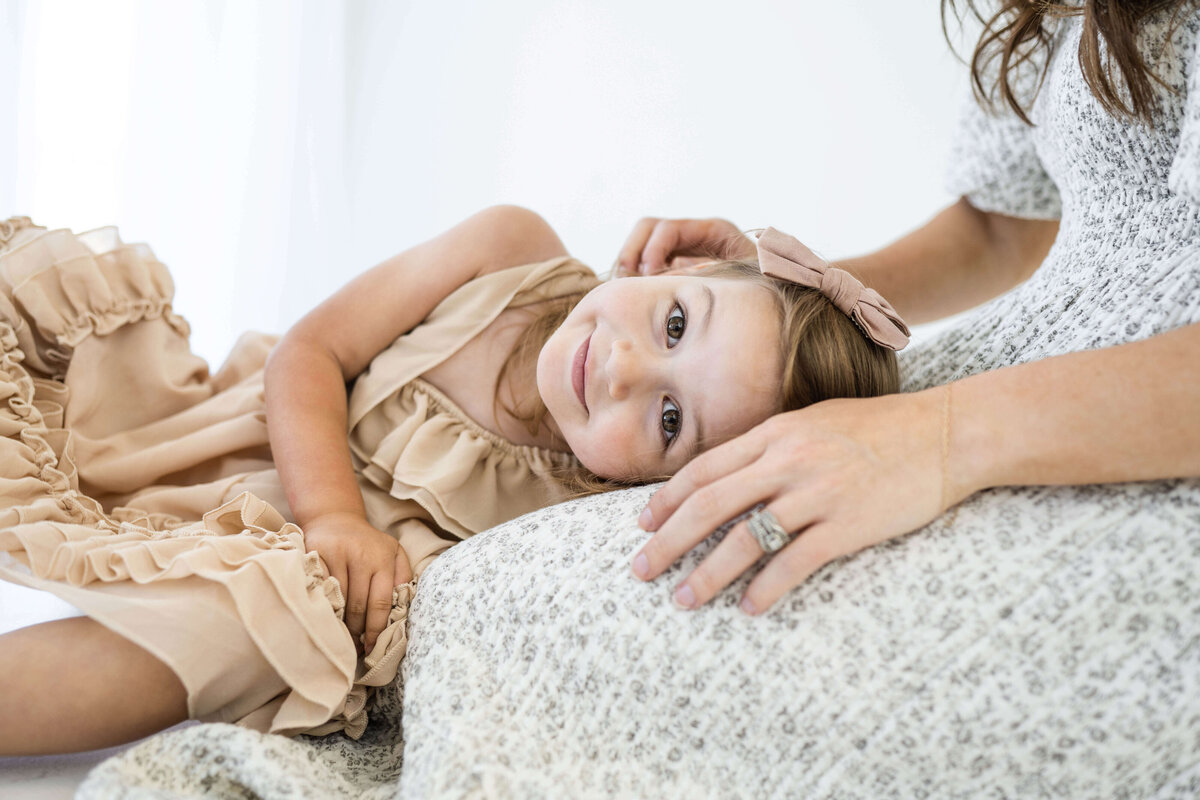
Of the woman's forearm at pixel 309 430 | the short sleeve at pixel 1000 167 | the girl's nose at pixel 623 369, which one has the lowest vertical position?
the woman's forearm at pixel 309 430

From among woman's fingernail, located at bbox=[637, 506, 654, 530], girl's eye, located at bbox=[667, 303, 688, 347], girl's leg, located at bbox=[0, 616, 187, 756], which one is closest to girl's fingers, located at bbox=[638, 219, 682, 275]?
girl's eye, located at bbox=[667, 303, 688, 347]

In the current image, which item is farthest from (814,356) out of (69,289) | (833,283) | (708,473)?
(69,289)

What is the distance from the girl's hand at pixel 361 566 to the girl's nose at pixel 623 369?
1.02 ft

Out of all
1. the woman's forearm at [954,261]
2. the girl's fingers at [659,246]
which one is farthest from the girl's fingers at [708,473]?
the woman's forearm at [954,261]

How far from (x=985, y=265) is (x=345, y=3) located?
164 centimetres

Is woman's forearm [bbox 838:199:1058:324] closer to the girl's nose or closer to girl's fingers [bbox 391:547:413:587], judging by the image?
the girl's nose

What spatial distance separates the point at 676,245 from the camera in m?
1.37

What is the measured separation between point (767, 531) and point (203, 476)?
0.86m

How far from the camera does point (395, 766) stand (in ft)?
2.79

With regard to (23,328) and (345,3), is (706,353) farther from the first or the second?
(345,3)

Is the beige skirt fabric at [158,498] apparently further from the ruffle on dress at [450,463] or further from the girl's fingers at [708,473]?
the girl's fingers at [708,473]

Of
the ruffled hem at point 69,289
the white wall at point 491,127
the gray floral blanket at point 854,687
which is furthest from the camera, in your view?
the white wall at point 491,127

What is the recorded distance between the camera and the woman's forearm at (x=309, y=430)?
3.45ft

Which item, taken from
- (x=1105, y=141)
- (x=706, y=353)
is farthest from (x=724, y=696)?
(x=1105, y=141)
